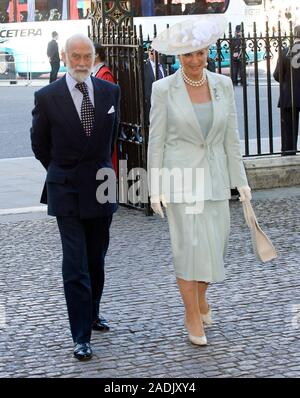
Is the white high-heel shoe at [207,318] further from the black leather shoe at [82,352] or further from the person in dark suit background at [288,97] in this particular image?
the person in dark suit background at [288,97]

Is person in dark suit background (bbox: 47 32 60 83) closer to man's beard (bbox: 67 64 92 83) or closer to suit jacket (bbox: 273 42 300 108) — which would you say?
suit jacket (bbox: 273 42 300 108)

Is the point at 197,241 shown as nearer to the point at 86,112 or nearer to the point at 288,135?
the point at 86,112

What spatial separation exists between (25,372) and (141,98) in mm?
5462

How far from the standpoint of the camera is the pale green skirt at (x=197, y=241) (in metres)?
6.33

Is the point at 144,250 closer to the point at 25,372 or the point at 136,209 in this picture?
the point at 136,209

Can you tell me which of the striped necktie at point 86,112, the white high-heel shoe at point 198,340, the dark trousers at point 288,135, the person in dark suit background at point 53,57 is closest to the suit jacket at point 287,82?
the dark trousers at point 288,135

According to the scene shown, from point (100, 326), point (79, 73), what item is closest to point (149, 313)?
point (100, 326)

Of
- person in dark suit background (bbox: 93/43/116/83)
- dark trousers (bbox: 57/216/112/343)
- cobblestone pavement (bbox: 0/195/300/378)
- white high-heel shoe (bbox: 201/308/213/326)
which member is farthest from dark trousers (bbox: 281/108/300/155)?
dark trousers (bbox: 57/216/112/343)

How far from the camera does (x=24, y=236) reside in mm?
10109

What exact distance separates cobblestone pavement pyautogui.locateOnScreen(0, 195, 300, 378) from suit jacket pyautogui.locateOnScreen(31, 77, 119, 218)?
837mm

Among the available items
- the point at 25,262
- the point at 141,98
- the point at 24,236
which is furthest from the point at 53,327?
the point at 141,98

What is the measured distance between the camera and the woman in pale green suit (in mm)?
6281

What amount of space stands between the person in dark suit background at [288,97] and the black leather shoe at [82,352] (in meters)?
6.73

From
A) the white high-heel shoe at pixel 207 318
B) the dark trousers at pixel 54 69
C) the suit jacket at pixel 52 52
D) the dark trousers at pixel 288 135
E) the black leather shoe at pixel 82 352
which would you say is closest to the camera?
the black leather shoe at pixel 82 352
